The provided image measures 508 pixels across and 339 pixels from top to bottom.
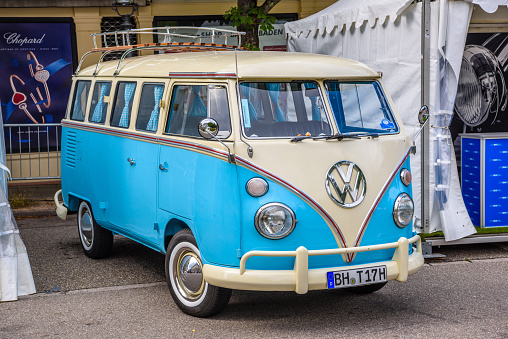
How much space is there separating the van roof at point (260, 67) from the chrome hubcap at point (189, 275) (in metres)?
1.47

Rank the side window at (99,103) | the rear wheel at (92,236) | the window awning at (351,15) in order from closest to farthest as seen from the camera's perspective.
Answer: the side window at (99,103)
the rear wheel at (92,236)
the window awning at (351,15)

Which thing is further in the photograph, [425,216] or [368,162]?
[425,216]

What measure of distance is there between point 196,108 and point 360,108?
137cm

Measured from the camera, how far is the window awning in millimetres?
8172

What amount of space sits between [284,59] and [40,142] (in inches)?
326

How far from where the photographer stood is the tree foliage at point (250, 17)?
11.0 metres

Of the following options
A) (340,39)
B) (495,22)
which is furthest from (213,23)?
(495,22)

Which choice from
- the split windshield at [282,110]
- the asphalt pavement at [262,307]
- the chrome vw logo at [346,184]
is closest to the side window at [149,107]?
the split windshield at [282,110]

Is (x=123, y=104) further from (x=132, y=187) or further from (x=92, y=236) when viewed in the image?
(x=92, y=236)

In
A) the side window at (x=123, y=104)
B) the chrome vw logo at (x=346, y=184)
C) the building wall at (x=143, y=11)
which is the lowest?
the chrome vw logo at (x=346, y=184)

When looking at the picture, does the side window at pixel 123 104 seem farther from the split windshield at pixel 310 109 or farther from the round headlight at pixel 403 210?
the round headlight at pixel 403 210

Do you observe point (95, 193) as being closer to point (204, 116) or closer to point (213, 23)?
point (204, 116)

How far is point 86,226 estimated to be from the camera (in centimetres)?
830

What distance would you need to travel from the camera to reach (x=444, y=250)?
27.6ft
